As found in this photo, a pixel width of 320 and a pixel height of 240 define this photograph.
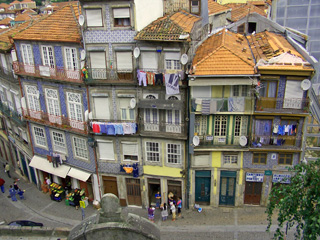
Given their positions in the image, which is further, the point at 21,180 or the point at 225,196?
the point at 21,180

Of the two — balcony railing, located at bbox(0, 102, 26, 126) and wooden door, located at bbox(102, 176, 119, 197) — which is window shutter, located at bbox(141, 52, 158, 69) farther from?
balcony railing, located at bbox(0, 102, 26, 126)

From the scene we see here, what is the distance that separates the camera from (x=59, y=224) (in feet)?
91.2

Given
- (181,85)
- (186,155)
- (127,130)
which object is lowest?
(186,155)

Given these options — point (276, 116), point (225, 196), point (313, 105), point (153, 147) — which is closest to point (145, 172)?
point (153, 147)

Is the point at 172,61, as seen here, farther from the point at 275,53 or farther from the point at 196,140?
the point at 275,53

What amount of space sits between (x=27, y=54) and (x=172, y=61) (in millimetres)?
13265

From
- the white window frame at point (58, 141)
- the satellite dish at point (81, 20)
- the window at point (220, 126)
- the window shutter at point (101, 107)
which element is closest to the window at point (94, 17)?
the satellite dish at point (81, 20)

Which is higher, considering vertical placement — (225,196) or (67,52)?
(67,52)

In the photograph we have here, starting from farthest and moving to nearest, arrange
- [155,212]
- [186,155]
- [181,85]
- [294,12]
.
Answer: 1. [294,12]
2. [155,212]
3. [186,155]
4. [181,85]

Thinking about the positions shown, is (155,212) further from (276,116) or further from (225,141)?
(276,116)

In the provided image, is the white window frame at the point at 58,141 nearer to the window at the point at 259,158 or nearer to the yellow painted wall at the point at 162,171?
the yellow painted wall at the point at 162,171

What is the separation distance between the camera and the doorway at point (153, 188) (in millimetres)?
28328

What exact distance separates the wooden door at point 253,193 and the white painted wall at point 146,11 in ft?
50.4

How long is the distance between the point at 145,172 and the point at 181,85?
8.22m
